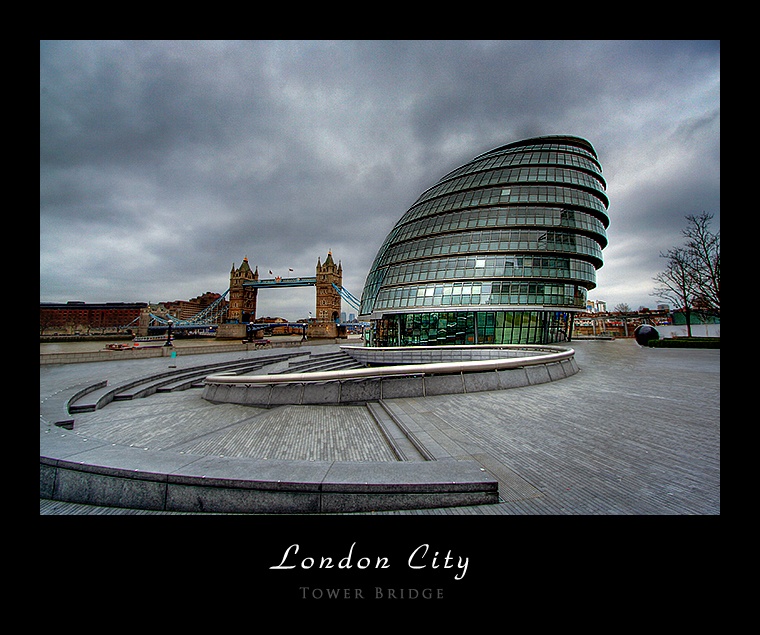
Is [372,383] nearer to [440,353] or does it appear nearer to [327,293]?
[440,353]

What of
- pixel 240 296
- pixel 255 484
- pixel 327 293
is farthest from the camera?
pixel 240 296

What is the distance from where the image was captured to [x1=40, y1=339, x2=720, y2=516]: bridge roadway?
345 cm

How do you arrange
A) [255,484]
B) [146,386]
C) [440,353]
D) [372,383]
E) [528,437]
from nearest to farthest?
[255,484] → [528,437] → [372,383] → [146,386] → [440,353]

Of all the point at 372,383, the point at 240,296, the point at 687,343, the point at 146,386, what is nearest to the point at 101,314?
the point at 240,296

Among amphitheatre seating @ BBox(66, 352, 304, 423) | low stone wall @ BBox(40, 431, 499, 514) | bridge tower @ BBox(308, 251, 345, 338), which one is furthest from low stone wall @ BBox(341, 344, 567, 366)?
bridge tower @ BBox(308, 251, 345, 338)

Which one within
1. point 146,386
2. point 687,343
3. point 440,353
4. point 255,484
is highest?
point 255,484

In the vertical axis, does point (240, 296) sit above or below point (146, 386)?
above

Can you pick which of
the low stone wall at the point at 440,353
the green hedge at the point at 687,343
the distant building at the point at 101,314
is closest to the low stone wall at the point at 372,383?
the low stone wall at the point at 440,353

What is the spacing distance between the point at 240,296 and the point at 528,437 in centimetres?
14762

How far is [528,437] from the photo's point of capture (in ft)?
18.6

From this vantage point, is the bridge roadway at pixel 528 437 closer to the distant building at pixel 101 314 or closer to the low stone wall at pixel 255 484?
the low stone wall at pixel 255 484

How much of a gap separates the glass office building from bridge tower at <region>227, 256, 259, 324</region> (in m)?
111
